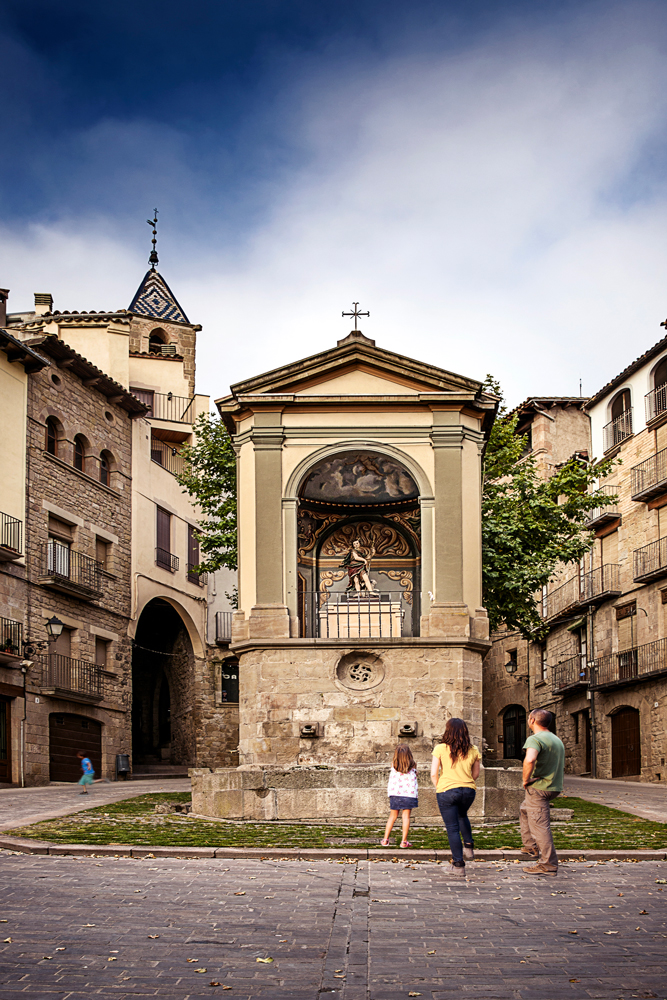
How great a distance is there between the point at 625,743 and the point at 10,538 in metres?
17.8

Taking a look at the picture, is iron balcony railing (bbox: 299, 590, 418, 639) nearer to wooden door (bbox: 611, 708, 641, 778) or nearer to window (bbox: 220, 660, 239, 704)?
wooden door (bbox: 611, 708, 641, 778)

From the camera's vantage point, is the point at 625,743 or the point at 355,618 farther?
the point at 625,743

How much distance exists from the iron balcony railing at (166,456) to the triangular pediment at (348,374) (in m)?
20.7

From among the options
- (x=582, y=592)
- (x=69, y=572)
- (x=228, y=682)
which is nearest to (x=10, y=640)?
(x=69, y=572)

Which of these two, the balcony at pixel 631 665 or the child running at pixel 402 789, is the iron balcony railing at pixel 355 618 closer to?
the child running at pixel 402 789

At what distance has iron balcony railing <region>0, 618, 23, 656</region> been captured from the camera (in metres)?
27.4

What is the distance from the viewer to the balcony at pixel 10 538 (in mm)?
27420

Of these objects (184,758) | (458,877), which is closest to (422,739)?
Result: (458,877)

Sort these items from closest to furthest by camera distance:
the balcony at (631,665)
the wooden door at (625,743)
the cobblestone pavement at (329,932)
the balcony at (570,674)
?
the cobblestone pavement at (329,932), the balcony at (631,665), the wooden door at (625,743), the balcony at (570,674)

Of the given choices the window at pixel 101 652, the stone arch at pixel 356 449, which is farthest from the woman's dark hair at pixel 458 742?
the window at pixel 101 652

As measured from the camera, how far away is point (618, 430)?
3491 centimetres

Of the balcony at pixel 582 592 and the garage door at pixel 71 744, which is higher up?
the balcony at pixel 582 592

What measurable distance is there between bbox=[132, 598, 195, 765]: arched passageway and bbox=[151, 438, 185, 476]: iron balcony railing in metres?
4.55

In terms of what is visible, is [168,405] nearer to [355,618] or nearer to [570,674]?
[570,674]
